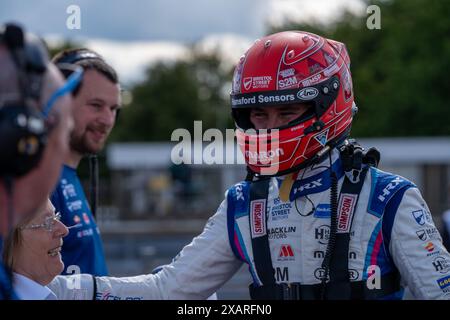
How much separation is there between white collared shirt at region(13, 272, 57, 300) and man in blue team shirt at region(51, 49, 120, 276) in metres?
1.38

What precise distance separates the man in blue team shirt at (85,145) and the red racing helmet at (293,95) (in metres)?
1.30

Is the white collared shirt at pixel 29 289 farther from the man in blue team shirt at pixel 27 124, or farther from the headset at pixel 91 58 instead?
the headset at pixel 91 58

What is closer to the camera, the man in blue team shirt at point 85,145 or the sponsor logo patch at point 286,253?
the sponsor logo patch at point 286,253

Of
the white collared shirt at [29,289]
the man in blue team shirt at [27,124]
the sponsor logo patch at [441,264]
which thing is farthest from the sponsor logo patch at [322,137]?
the man in blue team shirt at [27,124]

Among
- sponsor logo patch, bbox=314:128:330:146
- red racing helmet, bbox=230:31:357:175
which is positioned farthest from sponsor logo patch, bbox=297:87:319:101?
sponsor logo patch, bbox=314:128:330:146

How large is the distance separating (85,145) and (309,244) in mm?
1811

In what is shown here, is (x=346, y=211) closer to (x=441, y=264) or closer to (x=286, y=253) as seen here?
(x=286, y=253)

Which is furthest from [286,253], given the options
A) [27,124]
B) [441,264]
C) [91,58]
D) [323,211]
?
[91,58]

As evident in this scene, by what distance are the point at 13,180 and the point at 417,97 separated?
28296 millimetres

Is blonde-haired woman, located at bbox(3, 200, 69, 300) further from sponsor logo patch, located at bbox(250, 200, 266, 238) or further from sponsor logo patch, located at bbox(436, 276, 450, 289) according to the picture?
sponsor logo patch, located at bbox(436, 276, 450, 289)

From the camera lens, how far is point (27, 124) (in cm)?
198

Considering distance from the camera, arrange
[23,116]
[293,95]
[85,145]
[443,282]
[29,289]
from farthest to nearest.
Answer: [85,145]
[293,95]
[443,282]
[29,289]
[23,116]

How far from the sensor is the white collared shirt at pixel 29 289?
2.98 meters

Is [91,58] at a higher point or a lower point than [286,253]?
higher
